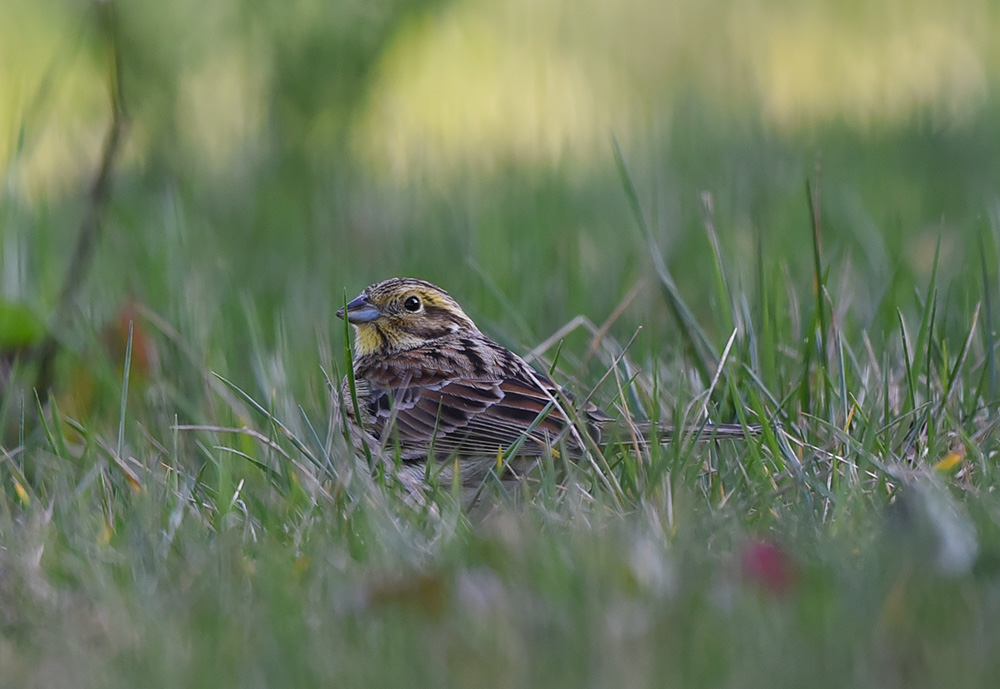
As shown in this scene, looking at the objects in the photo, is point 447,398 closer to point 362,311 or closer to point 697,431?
point 362,311

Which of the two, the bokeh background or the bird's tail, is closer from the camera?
the bird's tail

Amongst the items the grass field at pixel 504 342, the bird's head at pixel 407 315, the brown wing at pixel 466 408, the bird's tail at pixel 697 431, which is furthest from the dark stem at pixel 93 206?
the bird's tail at pixel 697 431

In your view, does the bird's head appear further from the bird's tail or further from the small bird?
the bird's tail

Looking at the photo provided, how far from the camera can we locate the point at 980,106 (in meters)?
8.41

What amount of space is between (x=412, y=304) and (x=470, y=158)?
11.0ft

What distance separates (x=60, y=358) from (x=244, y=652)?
10.1 feet

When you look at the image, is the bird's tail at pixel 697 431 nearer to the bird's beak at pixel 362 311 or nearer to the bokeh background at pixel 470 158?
the bokeh background at pixel 470 158

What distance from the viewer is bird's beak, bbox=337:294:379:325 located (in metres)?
4.52

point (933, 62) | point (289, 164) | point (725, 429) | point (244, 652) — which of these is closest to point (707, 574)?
point (244, 652)

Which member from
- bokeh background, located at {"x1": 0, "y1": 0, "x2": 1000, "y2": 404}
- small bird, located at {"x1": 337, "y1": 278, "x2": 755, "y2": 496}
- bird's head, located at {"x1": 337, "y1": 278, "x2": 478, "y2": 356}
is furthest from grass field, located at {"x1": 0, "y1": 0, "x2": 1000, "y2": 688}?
bird's head, located at {"x1": 337, "y1": 278, "x2": 478, "y2": 356}

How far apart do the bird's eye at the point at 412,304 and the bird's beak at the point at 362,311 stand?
0.10 m

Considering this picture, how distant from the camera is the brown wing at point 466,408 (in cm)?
383

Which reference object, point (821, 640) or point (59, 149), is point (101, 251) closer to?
point (59, 149)

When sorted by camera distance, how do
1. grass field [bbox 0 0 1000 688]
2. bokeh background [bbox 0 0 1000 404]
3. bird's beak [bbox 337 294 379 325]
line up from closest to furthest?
grass field [bbox 0 0 1000 688] < bird's beak [bbox 337 294 379 325] < bokeh background [bbox 0 0 1000 404]
